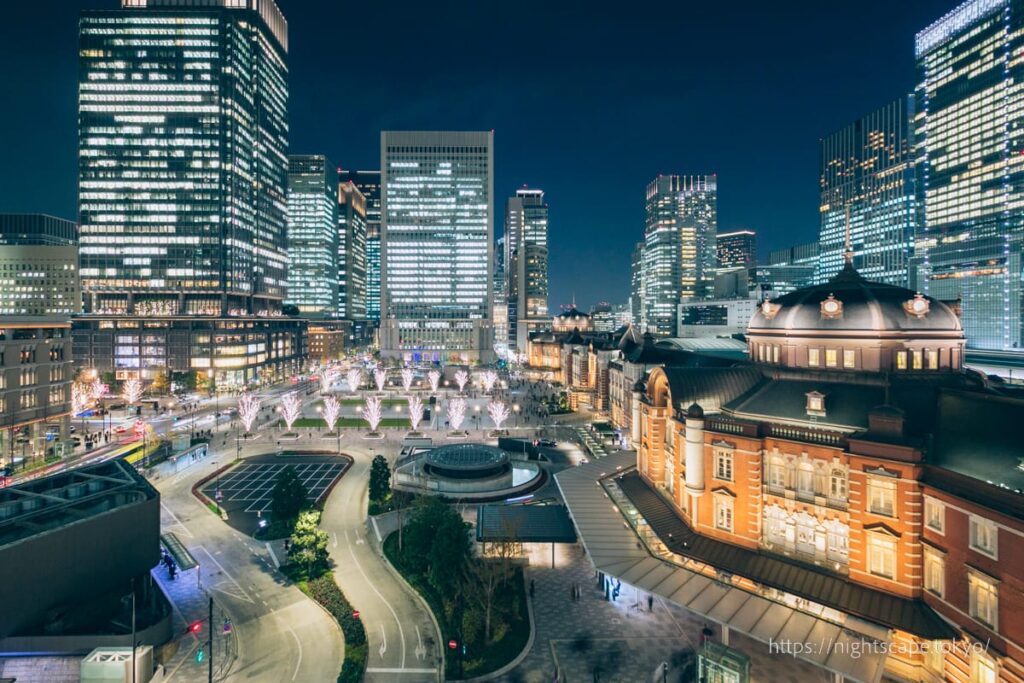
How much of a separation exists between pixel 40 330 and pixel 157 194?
3102 inches

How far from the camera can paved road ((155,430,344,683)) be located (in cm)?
2956

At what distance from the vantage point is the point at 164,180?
13600cm

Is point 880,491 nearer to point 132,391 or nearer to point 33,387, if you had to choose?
point 33,387

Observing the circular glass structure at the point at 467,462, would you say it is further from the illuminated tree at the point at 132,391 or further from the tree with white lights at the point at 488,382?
the illuminated tree at the point at 132,391

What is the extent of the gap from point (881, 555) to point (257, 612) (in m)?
39.9

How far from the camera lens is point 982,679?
79.7 feet

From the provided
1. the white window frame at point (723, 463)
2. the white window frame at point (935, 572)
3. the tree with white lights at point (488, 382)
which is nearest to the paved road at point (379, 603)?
the white window frame at point (723, 463)

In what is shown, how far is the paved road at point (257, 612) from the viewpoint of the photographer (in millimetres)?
29562

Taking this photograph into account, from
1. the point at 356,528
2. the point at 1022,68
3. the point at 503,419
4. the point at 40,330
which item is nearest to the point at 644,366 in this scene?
the point at 503,419

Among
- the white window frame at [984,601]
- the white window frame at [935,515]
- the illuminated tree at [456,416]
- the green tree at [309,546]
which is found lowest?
the green tree at [309,546]

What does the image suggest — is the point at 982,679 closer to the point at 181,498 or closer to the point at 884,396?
the point at 884,396

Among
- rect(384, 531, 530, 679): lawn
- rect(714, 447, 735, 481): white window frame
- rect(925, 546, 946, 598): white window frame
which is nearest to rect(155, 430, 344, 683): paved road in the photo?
rect(384, 531, 530, 679): lawn

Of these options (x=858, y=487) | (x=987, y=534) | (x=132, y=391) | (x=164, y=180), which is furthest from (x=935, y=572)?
(x=164, y=180)

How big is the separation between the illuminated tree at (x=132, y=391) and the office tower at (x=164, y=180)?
967 cm
